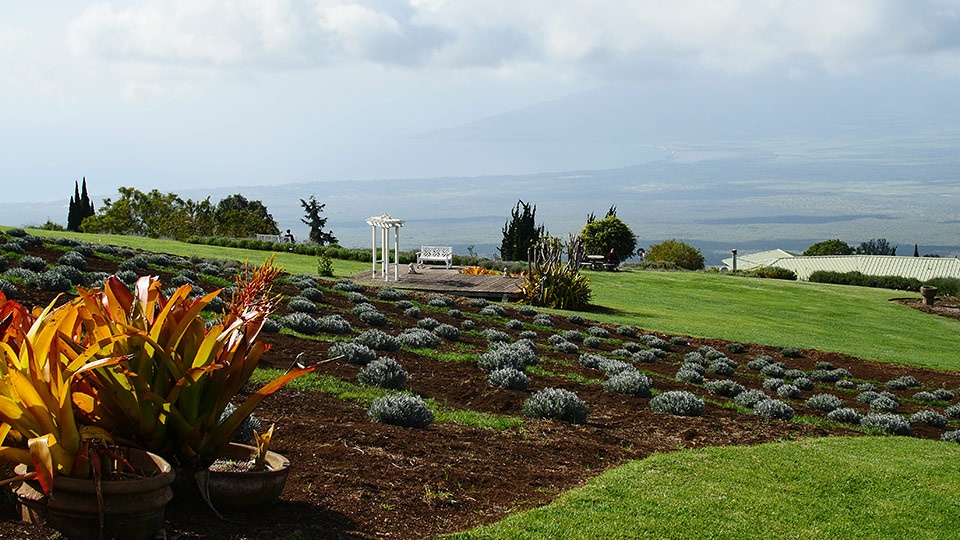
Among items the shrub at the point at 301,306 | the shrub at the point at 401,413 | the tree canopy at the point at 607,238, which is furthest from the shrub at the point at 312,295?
the tree canopy at the point at 607,238

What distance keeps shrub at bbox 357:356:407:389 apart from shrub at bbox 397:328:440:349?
9.62ft

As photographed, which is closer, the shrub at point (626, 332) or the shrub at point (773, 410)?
the shrub at point (773, 410)

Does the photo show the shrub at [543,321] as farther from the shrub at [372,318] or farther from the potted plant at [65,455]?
the potted plant at [65,455]

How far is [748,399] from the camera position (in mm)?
11281

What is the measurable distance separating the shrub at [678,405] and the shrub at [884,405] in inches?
173

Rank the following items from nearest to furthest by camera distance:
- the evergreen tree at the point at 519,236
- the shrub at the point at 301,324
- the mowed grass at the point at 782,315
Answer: the shrub at the point at 301,324
the mowed grass at the point at 782,315
the evergreen tree at the point at 519,236

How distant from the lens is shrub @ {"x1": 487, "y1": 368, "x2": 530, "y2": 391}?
945cm

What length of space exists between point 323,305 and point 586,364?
15.3ft

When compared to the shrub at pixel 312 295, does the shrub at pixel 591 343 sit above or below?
below

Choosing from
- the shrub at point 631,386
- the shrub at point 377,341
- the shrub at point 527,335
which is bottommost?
the shrub at point 631,386

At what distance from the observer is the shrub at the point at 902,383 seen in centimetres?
1547

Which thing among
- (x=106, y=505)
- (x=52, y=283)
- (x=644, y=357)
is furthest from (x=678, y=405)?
(x=52, y=283)

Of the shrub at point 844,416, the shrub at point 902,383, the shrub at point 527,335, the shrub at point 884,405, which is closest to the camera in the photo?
the shrub at point 844,416

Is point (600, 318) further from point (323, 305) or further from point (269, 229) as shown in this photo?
point (269, 229)
